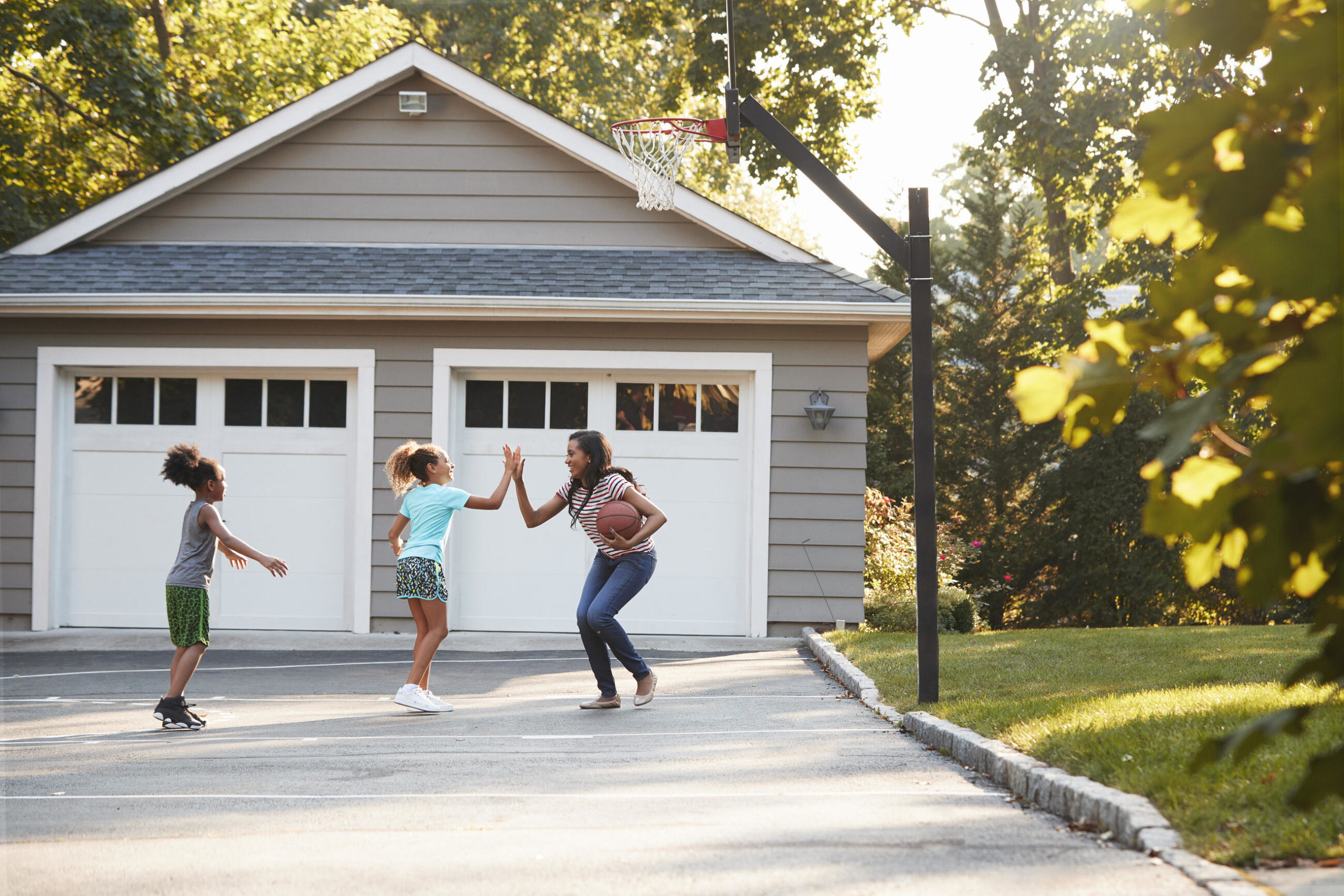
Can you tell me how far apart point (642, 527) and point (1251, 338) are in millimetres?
5512

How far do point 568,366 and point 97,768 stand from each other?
6326mm

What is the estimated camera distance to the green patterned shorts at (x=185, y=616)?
6.53m

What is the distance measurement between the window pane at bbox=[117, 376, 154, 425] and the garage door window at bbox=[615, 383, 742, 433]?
15.6ft

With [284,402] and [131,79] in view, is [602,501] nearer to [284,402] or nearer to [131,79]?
[284,402]

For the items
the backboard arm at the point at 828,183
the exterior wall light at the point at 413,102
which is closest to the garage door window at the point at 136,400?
A: the exterior wall light at the point at 413,102

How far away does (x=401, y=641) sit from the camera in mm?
10703

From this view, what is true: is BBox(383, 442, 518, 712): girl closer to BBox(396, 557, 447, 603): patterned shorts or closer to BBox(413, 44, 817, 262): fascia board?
BBox(396, 557, 447, 603): patterned shorts

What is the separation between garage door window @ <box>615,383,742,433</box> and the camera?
1115 cm

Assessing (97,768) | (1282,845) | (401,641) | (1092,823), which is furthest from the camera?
(401,641)

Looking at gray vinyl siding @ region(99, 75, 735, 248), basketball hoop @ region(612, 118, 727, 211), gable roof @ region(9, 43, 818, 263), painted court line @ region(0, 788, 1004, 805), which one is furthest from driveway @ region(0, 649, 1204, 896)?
gray vinyl siding @ region(99, 75, 735, 248)

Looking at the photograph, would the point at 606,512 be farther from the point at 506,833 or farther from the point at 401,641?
the point at 401,641

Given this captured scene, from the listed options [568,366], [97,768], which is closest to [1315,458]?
[97,768]

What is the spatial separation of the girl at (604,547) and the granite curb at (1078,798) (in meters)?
1.78

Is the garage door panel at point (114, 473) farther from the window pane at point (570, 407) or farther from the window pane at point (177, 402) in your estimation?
the window pane at point (570, 407)
